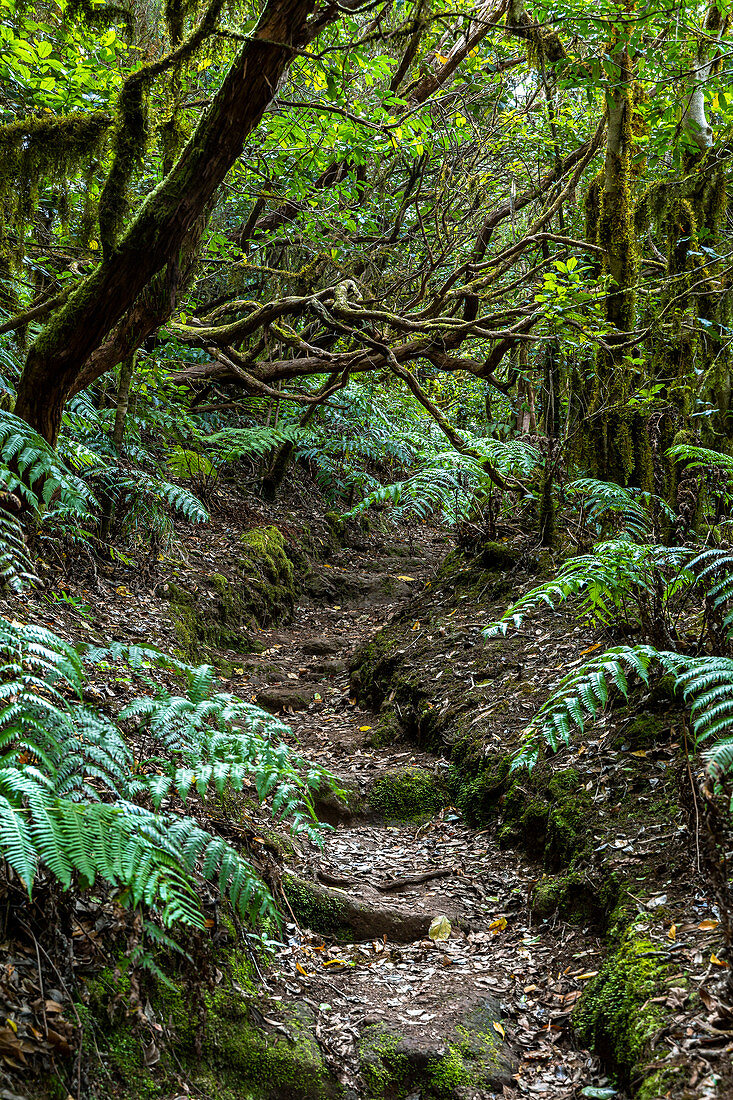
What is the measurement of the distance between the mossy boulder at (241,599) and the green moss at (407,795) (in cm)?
225

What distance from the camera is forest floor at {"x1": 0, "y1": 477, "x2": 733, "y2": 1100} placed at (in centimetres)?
252

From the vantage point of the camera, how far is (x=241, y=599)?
7.87 meters

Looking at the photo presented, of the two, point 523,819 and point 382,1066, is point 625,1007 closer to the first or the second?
point 382,1066

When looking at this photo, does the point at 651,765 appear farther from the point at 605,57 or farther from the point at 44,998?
the point at 605,57

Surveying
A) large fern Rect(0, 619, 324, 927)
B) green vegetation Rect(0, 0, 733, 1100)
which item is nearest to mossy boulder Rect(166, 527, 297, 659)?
green vegetation Rect(0, 0, 733, 1100)

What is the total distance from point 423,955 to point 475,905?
45 centimetres

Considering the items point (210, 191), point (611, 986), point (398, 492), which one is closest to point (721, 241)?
point (398, 492)

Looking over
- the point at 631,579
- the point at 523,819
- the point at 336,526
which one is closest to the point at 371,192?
the point at 336,526

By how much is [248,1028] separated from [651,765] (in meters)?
2.25

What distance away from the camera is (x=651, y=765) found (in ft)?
11.7

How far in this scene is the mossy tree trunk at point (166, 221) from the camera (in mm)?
4152

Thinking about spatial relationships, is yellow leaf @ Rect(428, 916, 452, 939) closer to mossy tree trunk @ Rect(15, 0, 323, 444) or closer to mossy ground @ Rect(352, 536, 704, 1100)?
mossy ground @ Rect(352, 536, 704, 1100)

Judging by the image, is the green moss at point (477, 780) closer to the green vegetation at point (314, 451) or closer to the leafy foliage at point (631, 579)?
the green vegetation at point (314, 451)

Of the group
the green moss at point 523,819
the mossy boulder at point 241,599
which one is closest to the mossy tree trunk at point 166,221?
the mossy boulder at point 241,599
